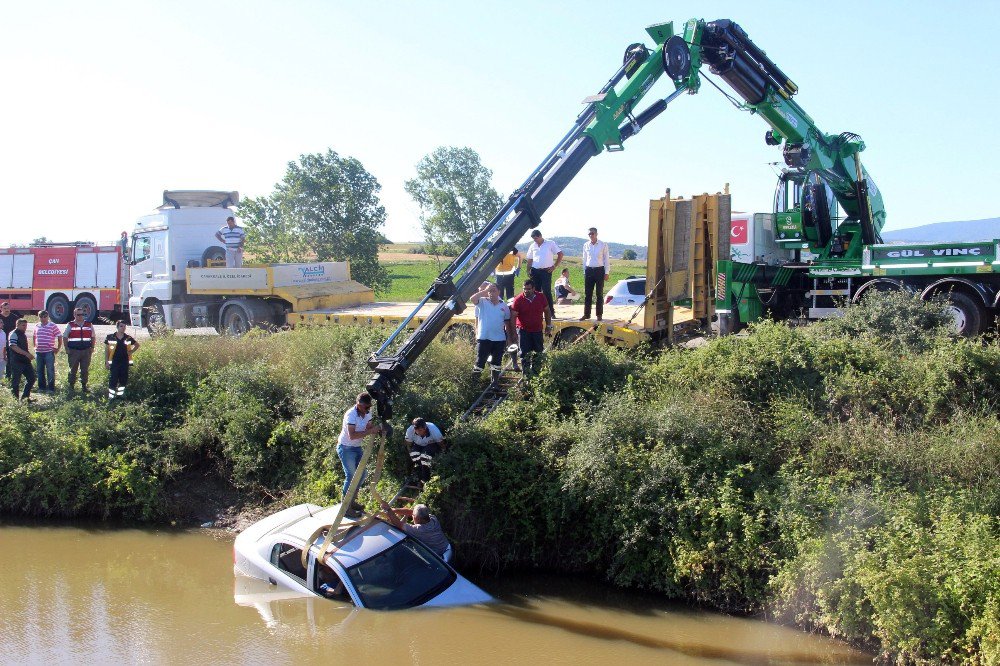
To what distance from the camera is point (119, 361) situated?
1406 centimetres

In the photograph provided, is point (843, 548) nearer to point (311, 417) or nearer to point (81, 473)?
point (311, 417)

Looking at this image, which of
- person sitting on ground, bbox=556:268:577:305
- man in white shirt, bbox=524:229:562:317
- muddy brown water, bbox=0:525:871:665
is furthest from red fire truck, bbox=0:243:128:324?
man in white shirt, bbox=524:229:562:317

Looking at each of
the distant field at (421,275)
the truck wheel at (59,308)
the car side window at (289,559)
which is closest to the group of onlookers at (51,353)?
the car side window at (289,559)

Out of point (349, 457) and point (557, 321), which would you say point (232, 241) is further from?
point (349, 457)

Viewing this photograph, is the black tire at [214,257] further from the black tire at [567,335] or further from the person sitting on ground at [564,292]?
the black tire at [567,335]

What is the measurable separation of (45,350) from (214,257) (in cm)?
630

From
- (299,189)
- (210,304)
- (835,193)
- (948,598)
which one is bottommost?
(948,598)

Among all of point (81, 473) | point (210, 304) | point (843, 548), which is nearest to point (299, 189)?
point (210, 304)

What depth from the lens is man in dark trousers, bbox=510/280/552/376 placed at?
39.9 ft

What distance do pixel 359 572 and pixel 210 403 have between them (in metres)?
5.88

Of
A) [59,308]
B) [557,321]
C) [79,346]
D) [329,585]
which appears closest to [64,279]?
[59,308]

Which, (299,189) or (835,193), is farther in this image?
(299,189)

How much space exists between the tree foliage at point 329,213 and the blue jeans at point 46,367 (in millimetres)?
12589

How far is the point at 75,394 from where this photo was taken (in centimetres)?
1472
